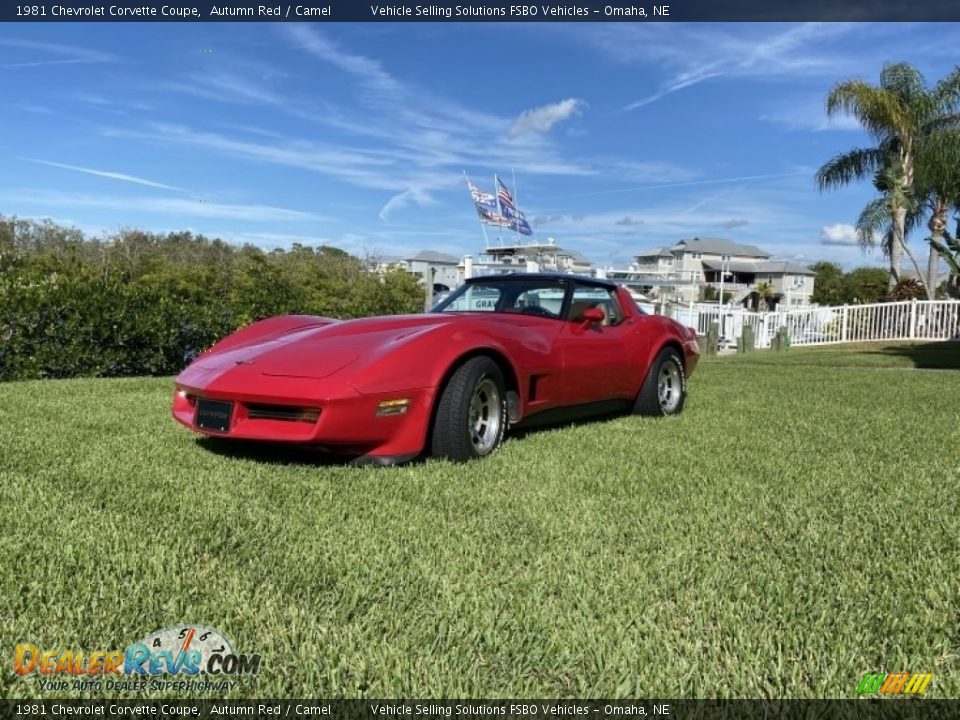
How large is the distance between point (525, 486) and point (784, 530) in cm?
119

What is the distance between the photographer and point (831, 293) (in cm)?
8050

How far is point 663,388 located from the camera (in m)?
6.38

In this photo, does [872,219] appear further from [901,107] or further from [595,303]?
[595,303]

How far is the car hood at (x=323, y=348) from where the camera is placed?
13.2ft

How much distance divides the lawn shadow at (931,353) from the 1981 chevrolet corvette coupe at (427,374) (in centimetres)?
1017

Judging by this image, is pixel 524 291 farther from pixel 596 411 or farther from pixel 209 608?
pixel 209 608

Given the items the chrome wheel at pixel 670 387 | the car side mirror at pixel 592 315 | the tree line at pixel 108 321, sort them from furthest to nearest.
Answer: the tree line at pixel 108 321, the chrome wheel at pixel 670 387, the car side mirror at pixel 592 315

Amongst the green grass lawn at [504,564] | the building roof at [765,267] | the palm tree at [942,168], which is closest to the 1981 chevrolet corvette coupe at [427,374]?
the green grass lawn at [504,564]

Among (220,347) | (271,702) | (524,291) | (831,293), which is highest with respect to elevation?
(831,293)

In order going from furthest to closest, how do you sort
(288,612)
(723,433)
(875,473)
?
(723,433), (875,473), (288,612)

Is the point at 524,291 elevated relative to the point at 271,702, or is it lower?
elevated

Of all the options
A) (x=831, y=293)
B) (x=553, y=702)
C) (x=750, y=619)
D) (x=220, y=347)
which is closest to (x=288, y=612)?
(x=553, y=702)

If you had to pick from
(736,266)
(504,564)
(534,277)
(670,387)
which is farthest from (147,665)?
(736,266)

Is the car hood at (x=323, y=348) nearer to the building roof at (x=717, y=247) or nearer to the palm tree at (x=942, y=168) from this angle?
the palm tree at (x=942, y=168)
